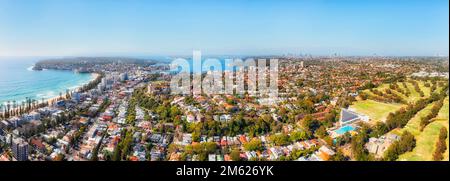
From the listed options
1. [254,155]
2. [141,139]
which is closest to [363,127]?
[254,155]

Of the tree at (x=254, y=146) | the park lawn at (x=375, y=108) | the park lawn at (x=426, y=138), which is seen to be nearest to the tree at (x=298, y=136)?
the tree at (x=254, y=146)

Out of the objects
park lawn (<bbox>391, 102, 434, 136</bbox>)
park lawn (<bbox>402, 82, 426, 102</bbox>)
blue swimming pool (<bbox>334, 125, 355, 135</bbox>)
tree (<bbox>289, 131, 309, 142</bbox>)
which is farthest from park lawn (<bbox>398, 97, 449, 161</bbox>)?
tree (<bbox>289, 131, 309, 142</bbox>)

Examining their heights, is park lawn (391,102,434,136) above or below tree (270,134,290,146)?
above

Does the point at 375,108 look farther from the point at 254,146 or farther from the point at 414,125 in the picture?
the point at 254,146

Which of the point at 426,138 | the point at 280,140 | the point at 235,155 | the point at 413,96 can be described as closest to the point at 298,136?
the point at 280,140

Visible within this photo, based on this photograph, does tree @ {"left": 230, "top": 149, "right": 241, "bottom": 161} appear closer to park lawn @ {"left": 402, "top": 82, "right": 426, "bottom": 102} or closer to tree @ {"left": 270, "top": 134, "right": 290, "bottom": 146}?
tree @ {"left": 270, "top": 134, "right": 290, "bottom": 146}

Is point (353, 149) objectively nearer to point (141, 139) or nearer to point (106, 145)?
point (141, 139)
